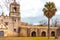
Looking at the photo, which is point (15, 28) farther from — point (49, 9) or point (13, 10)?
point (49, 9)

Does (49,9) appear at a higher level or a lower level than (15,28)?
higher

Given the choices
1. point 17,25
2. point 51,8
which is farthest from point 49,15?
point 17,25

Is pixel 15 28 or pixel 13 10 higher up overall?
pixel 13 10

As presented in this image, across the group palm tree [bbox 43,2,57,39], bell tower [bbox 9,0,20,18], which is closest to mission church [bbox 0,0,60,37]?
bell tower [bbox 9,0,20,18]

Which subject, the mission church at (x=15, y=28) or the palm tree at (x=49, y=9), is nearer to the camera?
the palm tree at (x=49, y=9)

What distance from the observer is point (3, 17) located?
63531 millimetres

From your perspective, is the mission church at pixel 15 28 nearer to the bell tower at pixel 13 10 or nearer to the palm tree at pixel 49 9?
the bell tower at pixel 13 10

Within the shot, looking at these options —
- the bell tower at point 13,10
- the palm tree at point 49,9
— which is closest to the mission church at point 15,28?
the bell tower at point 13,10

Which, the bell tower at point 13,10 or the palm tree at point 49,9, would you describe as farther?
the bell tower at point 13,10

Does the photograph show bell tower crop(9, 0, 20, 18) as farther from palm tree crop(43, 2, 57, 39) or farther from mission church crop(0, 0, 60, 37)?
palm tree crop(43, 2, 57, 39)

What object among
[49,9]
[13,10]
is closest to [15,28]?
[13,10]

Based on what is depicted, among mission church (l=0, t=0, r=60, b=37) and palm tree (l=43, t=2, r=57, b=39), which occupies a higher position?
palm tree (l=43, t=2, r=57, b=39)

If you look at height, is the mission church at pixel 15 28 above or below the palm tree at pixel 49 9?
below

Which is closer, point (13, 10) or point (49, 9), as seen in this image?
point (49, 9)
